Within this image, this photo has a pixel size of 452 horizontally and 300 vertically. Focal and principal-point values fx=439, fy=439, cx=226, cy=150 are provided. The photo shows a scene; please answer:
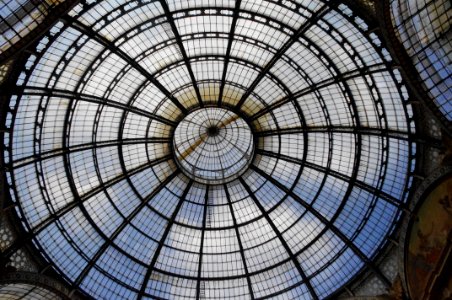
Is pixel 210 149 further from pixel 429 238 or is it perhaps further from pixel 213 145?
pixel 429 238

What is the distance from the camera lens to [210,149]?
108 ft

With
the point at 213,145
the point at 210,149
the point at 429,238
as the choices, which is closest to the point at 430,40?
the point at 429,238

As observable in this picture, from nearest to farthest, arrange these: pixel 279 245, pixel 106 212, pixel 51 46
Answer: pixel 51 46, pixel 106 212, pixel 279 245

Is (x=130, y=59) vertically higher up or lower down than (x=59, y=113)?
higher up

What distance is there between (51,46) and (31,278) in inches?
515

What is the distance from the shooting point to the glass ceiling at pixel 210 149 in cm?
2380

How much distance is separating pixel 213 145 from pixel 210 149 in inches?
16.0

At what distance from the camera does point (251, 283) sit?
105 feet

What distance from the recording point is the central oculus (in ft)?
104

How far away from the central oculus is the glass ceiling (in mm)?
108

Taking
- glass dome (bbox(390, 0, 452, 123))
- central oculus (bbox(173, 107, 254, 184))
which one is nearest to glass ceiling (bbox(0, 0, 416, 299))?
central oculus (bbox(173, 107, 254, 184))

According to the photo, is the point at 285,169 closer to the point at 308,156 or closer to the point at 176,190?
the point at 308,156

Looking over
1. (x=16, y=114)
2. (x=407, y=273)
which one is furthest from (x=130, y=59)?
(x=407, y=273)

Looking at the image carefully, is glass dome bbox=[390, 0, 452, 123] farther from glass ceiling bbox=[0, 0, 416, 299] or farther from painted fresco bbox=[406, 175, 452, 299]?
painted fresco bbox=[406, 175, 452, 299]
